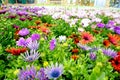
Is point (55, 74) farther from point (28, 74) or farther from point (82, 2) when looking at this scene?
point (82, 2)

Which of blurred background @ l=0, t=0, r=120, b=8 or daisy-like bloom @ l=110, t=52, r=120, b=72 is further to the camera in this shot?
blurred background @ l=0, t=0, r=120, b=8

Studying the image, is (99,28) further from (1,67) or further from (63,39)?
(1,67)

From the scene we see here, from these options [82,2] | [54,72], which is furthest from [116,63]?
[82,2]

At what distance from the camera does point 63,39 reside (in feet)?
5.77

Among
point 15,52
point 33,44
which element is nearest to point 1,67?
point 15,52

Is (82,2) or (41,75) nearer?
(41,75)

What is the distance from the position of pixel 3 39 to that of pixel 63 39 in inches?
32.1

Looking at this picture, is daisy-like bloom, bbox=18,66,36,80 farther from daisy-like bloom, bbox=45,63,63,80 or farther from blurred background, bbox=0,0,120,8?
blurred background, bbox=0,0,120,8

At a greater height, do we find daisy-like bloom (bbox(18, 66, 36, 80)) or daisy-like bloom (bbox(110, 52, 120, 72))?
daisy-like bloom (bbox(18, 66, 36, 80))

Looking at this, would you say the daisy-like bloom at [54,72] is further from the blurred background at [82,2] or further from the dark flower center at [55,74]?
the blurred background at [82,2]

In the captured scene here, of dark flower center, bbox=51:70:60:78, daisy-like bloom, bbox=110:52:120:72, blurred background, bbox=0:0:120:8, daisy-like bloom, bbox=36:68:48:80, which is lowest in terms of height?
blurred background, bbox=0:0:120:8

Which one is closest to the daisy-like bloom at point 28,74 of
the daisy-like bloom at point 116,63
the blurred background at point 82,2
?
the daisy-like bloom at point 116,63

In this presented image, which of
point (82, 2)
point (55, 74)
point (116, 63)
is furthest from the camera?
point (82, 2)

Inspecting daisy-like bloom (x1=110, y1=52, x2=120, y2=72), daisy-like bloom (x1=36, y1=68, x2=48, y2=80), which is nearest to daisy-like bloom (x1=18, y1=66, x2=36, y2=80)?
daisy-like bloom (x1=36, y1=68, x2=48, y2=80)
